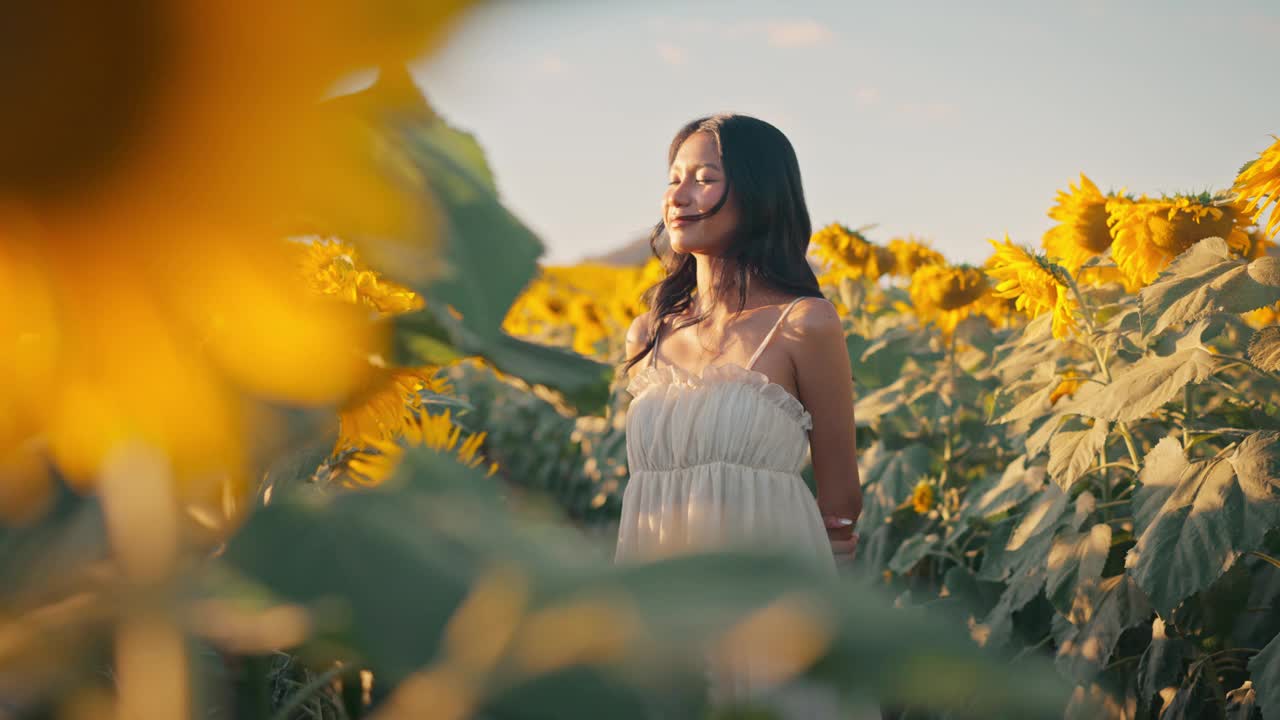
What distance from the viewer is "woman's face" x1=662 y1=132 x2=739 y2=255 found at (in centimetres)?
225

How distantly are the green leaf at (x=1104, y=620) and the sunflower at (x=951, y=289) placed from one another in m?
1.43

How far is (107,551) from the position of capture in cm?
Result: 24

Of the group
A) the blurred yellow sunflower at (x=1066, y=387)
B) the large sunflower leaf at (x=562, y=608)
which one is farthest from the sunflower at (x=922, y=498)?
the large sunflower leaf at (x=562, y=608)

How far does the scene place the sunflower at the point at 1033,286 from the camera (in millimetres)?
2605

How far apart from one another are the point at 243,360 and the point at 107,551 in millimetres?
56

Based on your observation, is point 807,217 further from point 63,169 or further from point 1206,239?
point 63,169

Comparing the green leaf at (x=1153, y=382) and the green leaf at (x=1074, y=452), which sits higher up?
the green leaf at (x=1153, y=382)

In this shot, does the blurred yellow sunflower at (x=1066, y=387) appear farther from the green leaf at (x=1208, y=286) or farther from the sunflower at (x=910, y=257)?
the sunflower at (x=910, y=257)

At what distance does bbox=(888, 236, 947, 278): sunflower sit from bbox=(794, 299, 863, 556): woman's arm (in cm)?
208

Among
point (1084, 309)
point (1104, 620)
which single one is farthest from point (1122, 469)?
point (1104, 620)

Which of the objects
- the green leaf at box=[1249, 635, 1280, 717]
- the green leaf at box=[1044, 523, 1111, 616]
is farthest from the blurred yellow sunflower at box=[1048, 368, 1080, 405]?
the green leaf at box=[1249, 635, 1280, 717]

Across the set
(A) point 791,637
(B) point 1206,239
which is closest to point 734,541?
(A) point 791,637

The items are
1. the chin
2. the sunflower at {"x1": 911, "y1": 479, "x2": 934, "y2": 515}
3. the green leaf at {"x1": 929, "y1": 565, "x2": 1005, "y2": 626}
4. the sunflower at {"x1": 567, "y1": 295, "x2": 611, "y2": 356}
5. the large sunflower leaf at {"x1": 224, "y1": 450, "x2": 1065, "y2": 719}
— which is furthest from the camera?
the sunflower at {"x1": 567, "y1": 295, "x2": 611, "y2": 356}

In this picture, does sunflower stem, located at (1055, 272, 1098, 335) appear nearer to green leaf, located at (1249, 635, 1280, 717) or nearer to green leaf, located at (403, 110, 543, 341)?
green leaf, located at (1249, 635, 1280, 717)
